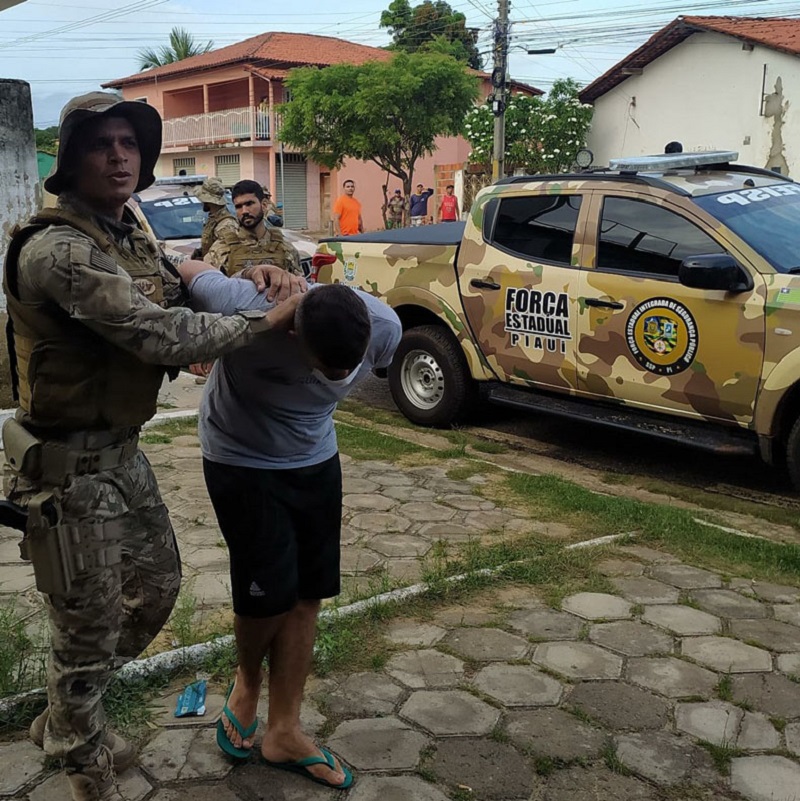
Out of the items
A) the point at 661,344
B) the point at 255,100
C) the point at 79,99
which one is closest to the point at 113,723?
the point at 79,99

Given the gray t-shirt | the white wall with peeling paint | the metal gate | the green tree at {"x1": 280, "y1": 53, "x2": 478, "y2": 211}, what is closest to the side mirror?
the gray t-shirt

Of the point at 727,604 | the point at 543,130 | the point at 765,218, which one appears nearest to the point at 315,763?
the point at 727,604

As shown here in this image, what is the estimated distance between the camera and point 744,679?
332cm

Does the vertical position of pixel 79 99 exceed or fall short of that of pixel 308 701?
it exceeds it

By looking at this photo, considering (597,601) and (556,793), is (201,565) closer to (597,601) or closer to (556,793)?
(597,601)

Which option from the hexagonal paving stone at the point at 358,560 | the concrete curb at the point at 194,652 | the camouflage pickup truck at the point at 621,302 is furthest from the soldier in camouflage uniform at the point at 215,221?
the concrete curb at the point at 194,652

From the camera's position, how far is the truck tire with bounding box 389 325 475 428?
6855 millimetres

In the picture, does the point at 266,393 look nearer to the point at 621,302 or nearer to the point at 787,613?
the point at 787,613

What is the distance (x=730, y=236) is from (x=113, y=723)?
4.13 m

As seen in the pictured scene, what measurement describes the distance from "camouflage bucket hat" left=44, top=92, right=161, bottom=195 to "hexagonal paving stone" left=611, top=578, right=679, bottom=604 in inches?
105

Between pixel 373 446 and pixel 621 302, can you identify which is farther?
pixel 373 446

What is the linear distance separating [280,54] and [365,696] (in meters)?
39.7

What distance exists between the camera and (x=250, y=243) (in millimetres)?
6961

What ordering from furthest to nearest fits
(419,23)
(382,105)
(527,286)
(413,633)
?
1. (419,23)
2. (382,105)
3. (527,286)
4. (413,633)
